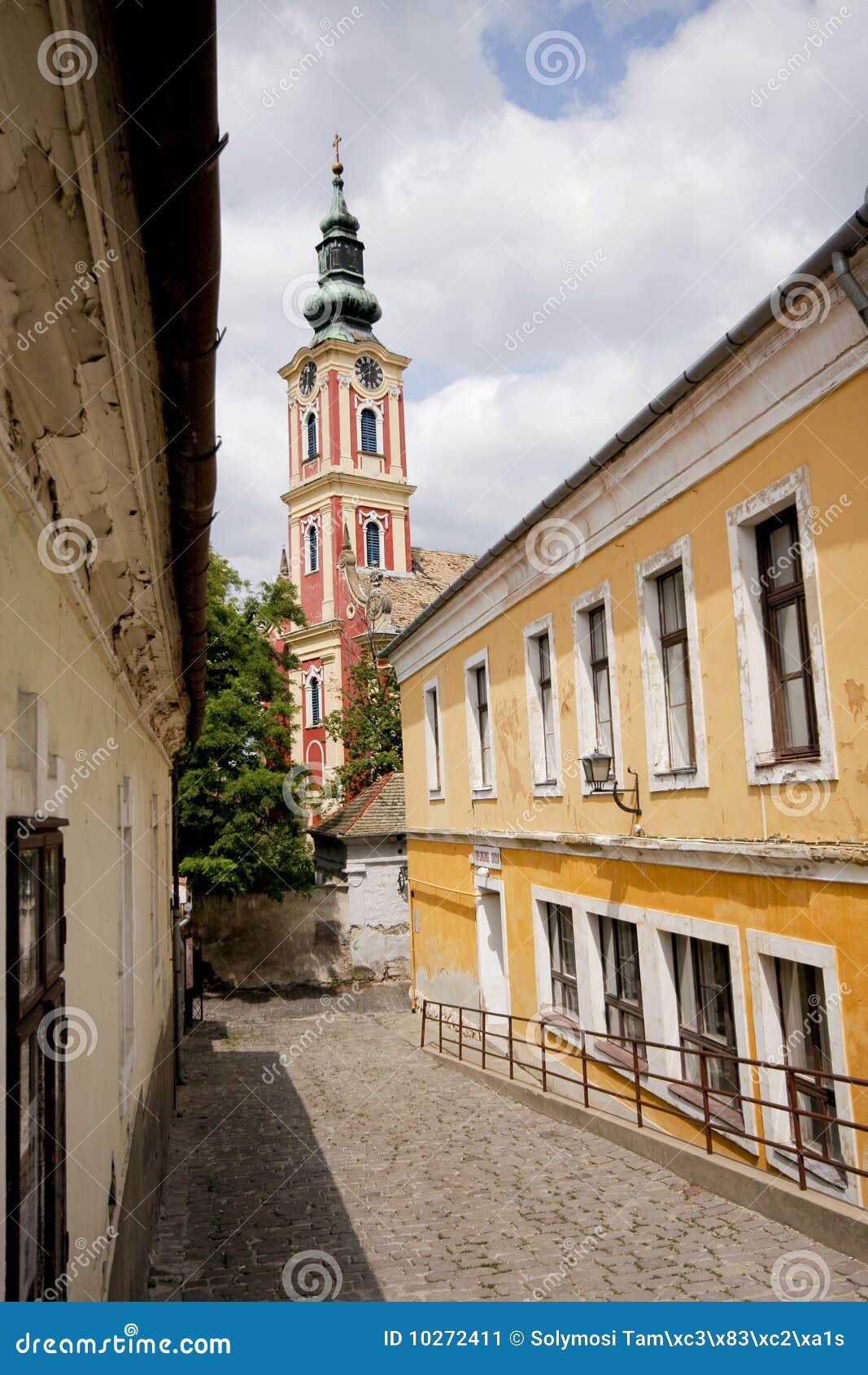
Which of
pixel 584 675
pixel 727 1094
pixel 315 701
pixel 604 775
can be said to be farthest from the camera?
pixel 315 701

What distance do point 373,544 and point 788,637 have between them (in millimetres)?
37500

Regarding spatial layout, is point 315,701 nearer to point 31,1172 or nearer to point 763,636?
point 763,636

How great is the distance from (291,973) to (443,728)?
10.7 metres

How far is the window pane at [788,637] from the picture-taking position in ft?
23.2

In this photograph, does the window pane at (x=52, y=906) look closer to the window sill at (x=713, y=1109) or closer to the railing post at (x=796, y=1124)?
the railing post at (x=796, y=1124)

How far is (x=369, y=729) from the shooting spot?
35031 millimetres

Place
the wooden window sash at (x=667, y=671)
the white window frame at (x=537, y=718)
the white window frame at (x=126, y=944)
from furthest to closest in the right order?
1. the white window frame at (x=537, y=718)
2. the wooden window sash at (x=667, y=671)
3. the white window frame at (x=126, y=944)

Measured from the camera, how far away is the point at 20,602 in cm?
266

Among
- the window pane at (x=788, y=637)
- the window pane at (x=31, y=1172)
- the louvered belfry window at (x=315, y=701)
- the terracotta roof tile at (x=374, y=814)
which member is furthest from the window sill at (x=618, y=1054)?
the louvered belfry window at (x=315, y=701)

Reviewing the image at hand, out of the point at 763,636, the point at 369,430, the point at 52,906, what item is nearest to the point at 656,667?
the point at 763,636

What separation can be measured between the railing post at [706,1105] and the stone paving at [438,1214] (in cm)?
35

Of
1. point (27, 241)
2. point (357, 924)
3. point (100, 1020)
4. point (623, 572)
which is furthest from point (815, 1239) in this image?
point (357, 924)

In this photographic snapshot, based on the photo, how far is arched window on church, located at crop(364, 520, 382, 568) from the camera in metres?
43.6

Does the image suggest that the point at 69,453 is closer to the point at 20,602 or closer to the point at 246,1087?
the point at 20,602
